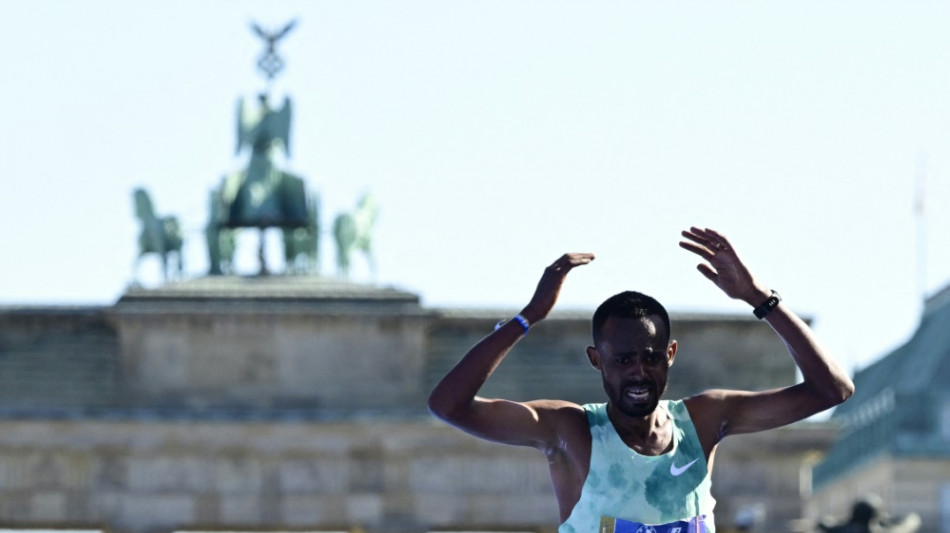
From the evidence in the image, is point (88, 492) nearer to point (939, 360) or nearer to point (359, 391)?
point (359, 391)

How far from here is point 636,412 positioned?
949 centimetres

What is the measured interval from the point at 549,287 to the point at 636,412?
533 mm

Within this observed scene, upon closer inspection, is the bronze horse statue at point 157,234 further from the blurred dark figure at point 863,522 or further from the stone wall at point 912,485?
the stone wall at point 912,485

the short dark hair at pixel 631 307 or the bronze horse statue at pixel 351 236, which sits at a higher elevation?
the short dark hair at pixel 631 307

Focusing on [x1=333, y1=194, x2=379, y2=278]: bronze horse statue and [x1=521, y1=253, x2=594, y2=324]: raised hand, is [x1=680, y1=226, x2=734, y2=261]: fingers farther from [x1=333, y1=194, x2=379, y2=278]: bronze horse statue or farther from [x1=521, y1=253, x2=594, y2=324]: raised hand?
[x1=333, y1=194, x2=379, y2=278]: bronze horse statue

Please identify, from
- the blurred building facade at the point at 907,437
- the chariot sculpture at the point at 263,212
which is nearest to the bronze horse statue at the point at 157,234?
the chariot sculpture at the point at 263,212

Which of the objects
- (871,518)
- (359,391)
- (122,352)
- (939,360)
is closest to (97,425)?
(122,352)

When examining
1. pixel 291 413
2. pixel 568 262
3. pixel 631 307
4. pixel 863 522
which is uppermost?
pixel 568 262

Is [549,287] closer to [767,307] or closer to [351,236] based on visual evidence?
[767,307]

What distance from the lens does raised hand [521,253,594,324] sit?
9.73m

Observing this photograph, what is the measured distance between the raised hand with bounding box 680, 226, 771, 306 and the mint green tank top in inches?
22.0

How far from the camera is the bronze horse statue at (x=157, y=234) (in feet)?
202

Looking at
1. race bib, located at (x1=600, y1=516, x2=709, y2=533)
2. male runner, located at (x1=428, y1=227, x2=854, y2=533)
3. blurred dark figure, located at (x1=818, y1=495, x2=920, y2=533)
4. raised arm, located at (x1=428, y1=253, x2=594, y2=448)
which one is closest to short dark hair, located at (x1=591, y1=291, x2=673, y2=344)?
male runner, located at (x1=428, y1=227, x2=854, y2=533)

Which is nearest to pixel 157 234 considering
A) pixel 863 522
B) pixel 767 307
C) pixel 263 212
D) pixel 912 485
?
pixel 263 212
